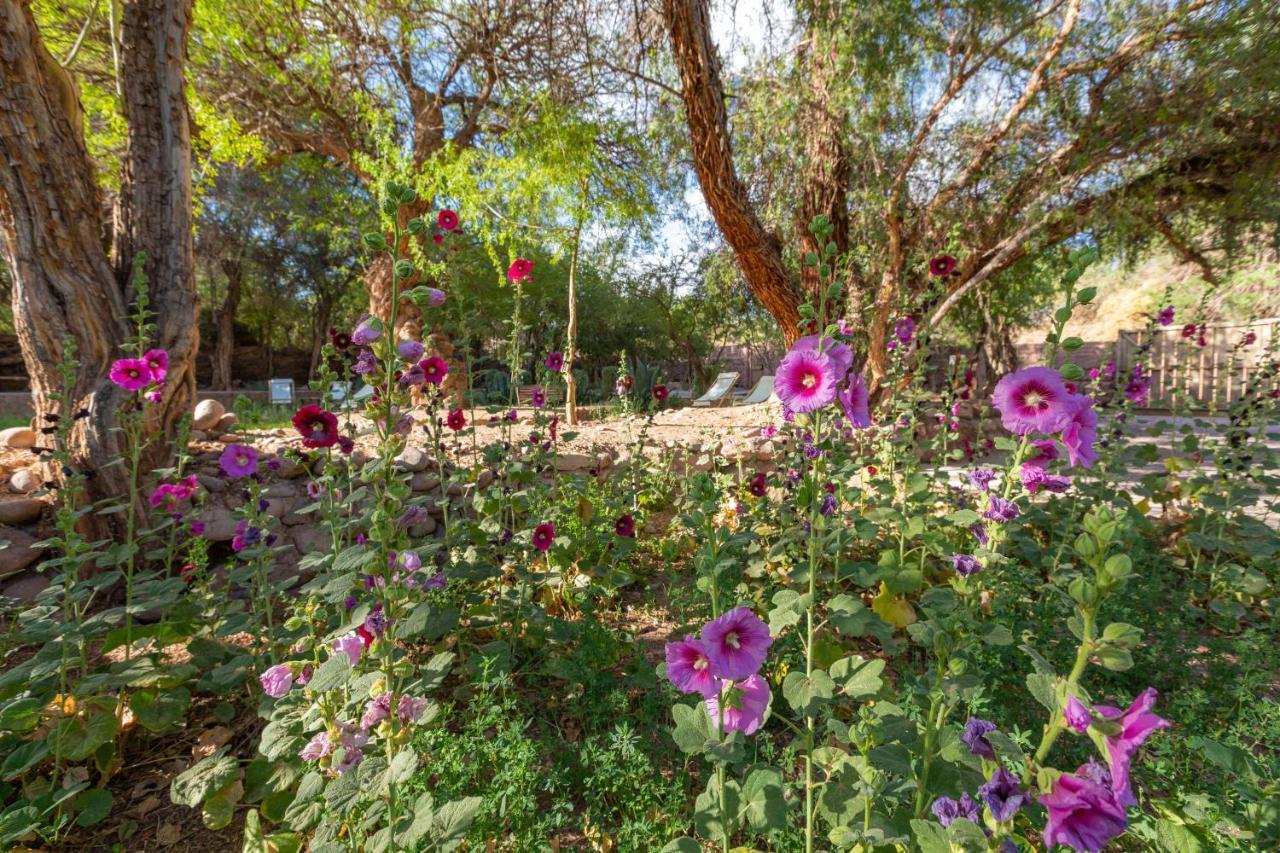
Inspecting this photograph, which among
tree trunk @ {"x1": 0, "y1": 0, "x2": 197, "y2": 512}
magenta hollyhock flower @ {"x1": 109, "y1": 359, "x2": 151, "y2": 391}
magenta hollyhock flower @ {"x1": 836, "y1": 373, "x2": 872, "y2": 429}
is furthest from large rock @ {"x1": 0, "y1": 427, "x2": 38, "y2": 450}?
magenta hollyhock flower @ {"x1": 836, "y1": 373, "x2": 872, "y2": 429}

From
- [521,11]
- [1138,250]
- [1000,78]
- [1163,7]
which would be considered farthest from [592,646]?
[1138,250]

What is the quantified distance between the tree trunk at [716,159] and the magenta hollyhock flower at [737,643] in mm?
4016

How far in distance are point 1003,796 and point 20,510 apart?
455cm

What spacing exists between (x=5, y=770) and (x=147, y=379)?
1.27 meters

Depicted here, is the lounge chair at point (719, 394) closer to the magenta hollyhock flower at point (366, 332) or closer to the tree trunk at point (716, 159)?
the tree trunk at point (716, 159)

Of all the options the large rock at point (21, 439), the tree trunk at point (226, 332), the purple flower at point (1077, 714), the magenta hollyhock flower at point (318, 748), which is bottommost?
the magenta hollyhock flower at point (318, 748)

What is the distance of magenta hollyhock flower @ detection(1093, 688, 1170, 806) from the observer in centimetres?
73

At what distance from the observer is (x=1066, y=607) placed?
2275mm

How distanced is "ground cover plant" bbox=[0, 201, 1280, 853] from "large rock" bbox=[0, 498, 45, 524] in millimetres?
568

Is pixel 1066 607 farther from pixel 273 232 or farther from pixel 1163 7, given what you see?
pixel 273 232

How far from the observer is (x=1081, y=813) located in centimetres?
77

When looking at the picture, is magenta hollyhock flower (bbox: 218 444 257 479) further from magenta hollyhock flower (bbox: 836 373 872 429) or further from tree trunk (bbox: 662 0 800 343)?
tree trunk (bbox: 662 0 800 343)

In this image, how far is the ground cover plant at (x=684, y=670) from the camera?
1112 millimetres

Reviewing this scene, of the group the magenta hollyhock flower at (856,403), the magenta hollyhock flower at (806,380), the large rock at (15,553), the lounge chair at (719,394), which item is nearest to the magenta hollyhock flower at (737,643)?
the magenta hollyhock flower at (806,380)
